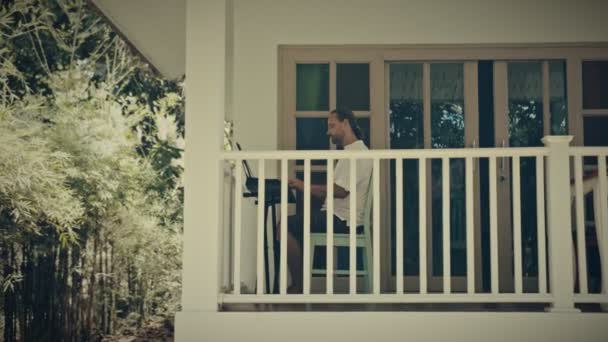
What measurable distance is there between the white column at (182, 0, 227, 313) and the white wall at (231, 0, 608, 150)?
160cm

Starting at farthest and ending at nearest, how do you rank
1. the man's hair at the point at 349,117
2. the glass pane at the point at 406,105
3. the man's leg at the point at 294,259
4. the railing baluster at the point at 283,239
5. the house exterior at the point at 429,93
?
the glass pane at the point at 406,105 → the house exterior at the point at 429,93 → the man's leg at the point at 294,259 → the man's hair at the point at 349,117 → the railing baluster at the point at 283,239

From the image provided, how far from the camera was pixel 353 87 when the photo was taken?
6.68 m

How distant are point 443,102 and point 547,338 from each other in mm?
2282

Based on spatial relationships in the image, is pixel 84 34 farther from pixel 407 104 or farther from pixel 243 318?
pixel 243 318

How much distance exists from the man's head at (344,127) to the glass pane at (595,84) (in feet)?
6.14

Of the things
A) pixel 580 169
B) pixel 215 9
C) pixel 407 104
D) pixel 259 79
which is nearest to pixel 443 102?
pixel 407 104

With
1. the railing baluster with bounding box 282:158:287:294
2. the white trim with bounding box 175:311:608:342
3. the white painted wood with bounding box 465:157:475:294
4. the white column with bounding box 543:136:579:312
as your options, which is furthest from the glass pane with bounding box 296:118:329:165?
the white column with bounding box 543:136:579:312

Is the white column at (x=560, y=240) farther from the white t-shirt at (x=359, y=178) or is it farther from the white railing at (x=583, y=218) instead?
the white t-shirt at (x=359, y=178)

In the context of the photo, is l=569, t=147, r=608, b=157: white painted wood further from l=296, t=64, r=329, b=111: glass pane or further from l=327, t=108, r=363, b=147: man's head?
l=296, t=64, r=329, b=111: glass pane

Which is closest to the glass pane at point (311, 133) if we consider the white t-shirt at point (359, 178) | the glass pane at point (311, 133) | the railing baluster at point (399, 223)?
the glass pane at point (311, 133)

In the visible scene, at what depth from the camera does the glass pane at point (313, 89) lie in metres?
6.68

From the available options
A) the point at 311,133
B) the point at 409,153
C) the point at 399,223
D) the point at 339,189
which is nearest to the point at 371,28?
the point at 311,133

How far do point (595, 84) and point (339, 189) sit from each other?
231cm

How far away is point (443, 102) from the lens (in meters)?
6.66
